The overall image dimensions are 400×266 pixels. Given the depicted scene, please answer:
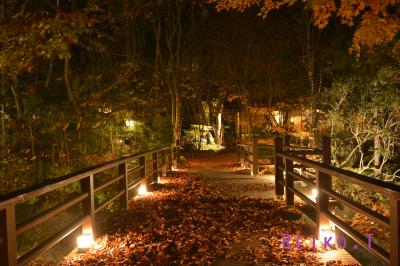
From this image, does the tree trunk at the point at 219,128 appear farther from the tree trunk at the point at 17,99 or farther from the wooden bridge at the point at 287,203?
the wooden bridge at the point at 287,203

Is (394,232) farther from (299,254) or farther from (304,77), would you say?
(304,77)

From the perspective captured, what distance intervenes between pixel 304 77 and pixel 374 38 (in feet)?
35.6

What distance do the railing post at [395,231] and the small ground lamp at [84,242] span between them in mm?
3736

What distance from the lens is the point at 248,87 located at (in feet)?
68.7

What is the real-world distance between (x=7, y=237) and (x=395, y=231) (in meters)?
3.21

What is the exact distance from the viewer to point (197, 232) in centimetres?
584

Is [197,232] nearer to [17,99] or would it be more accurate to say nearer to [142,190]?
[142,190]

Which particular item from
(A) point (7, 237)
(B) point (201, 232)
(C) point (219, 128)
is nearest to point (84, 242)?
(B) point (201, 232)

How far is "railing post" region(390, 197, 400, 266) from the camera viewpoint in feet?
10.1

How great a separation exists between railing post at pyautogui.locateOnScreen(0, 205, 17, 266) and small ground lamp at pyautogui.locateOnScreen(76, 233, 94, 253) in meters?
1.97

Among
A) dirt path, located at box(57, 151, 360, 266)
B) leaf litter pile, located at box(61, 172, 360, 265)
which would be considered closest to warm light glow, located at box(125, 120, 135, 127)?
dirt path, located at box(57, 151, 360, 266)

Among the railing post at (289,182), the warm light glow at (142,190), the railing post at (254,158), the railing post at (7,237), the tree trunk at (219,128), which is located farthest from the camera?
the tree trunk at (219,128)

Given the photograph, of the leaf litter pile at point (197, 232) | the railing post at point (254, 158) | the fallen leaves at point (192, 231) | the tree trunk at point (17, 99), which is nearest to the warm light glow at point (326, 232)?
the leaf litter pile at point (197, 232)

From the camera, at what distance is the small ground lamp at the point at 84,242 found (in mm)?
5074
